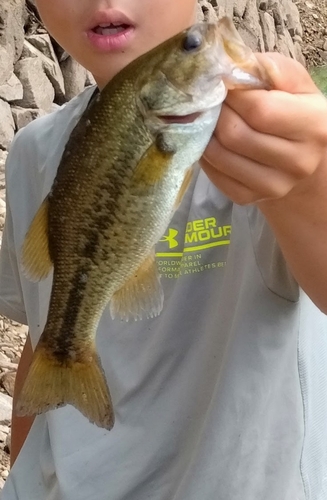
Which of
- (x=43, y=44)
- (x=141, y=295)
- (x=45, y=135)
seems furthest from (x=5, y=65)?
(x=141, y=295)

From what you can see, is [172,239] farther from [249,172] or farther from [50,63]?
[50,63]

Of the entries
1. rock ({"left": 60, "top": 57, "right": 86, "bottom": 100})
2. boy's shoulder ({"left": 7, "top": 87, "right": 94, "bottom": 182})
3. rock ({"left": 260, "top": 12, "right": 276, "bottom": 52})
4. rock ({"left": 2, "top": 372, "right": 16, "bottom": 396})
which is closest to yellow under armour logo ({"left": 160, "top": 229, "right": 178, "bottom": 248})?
boy's shoulder ({"left": 7, "top": 87, "right": 94, "bottom": 182})

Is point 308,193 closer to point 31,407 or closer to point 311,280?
point 311,280

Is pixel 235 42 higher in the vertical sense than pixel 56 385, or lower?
higher

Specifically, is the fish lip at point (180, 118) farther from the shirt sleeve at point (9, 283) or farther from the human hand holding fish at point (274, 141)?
the shirt sleeve at point (9, 283)

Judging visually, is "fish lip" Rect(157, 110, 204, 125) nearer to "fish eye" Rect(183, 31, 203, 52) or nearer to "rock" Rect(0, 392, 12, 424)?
"fish eye" Rect(183, 31, 203, 52)

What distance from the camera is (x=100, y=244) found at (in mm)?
846

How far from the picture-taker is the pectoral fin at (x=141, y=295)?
87cm

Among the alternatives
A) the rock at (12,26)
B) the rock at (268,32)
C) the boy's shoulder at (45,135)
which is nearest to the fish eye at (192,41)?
the boy's shoulder at (45,135)

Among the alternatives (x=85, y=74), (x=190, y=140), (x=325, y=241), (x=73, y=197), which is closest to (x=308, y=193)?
(x=325, y=241)

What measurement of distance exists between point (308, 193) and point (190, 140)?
20 centimetres

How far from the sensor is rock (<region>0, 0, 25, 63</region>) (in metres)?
3.69

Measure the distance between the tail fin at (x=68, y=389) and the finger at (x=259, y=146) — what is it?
416mm

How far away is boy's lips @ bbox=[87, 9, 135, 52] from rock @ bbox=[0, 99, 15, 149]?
2461 millimetres
